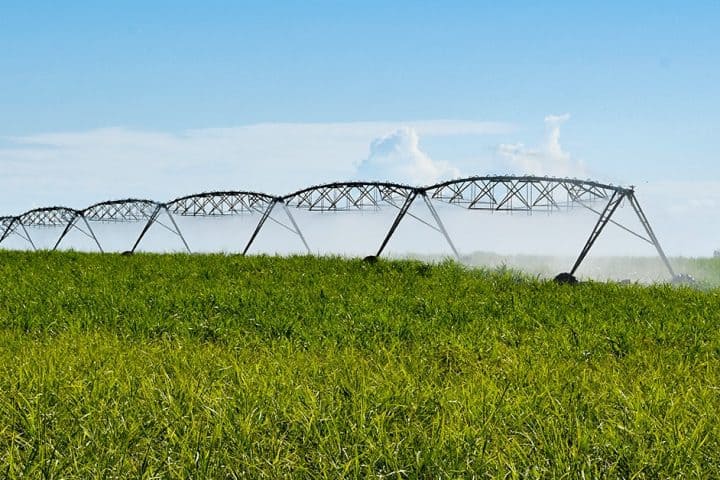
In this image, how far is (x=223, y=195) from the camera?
31.6m

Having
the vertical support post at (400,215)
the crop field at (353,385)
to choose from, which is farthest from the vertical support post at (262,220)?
the crop field at (353,385)

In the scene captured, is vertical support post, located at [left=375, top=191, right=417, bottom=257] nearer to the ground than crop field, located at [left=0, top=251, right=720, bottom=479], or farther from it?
farther from it

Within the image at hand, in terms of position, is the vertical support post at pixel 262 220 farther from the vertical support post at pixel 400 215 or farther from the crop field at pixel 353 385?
the crop field at pixel 353 385

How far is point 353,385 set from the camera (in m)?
5.19

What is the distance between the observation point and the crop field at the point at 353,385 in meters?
3.82

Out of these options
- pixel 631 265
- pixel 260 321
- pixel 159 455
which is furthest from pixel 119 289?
pixel 631 265

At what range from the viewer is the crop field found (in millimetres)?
3820

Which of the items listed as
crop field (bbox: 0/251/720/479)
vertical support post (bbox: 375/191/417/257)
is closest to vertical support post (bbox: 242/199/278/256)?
vertical support post (bbox: 375/191/417/257)

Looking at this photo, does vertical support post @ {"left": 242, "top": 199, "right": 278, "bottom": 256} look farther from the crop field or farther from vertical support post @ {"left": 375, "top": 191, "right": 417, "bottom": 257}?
the crop field

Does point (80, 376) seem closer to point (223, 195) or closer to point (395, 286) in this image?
point (395, 286)

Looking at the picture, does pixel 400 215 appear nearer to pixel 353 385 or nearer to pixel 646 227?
pixel 646 227

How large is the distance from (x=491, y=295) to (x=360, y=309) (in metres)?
2.97

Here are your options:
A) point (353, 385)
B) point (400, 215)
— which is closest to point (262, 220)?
point (400, 215)

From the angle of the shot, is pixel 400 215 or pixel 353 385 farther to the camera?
pixel 400 215
